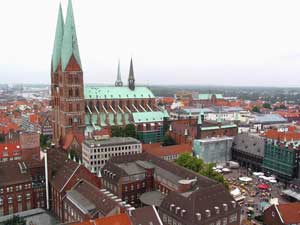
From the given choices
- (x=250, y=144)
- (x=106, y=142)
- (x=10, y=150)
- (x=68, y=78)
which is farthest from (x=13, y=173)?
(x=250, y=144)

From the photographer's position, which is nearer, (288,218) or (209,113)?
(288,218)

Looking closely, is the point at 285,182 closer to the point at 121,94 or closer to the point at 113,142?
the point at 113,142

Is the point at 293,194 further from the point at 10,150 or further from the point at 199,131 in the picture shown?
the point at 10,150

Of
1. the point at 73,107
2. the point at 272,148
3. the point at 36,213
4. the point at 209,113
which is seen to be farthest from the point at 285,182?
the point at 209,113

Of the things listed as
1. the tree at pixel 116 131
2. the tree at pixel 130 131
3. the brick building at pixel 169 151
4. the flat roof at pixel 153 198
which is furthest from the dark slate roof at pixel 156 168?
the tree at pixel 130 131

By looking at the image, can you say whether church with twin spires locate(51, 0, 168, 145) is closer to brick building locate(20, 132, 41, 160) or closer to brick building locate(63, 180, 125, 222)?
brick building locate(20, 132, 41, 160)

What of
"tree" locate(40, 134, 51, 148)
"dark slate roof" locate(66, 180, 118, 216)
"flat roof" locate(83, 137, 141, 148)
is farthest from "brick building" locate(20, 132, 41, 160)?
"dark slate roof" locate(66, 180, 118, 216)

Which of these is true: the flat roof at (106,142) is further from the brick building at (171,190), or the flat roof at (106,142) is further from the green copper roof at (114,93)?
the green copper roof at (114,93)
